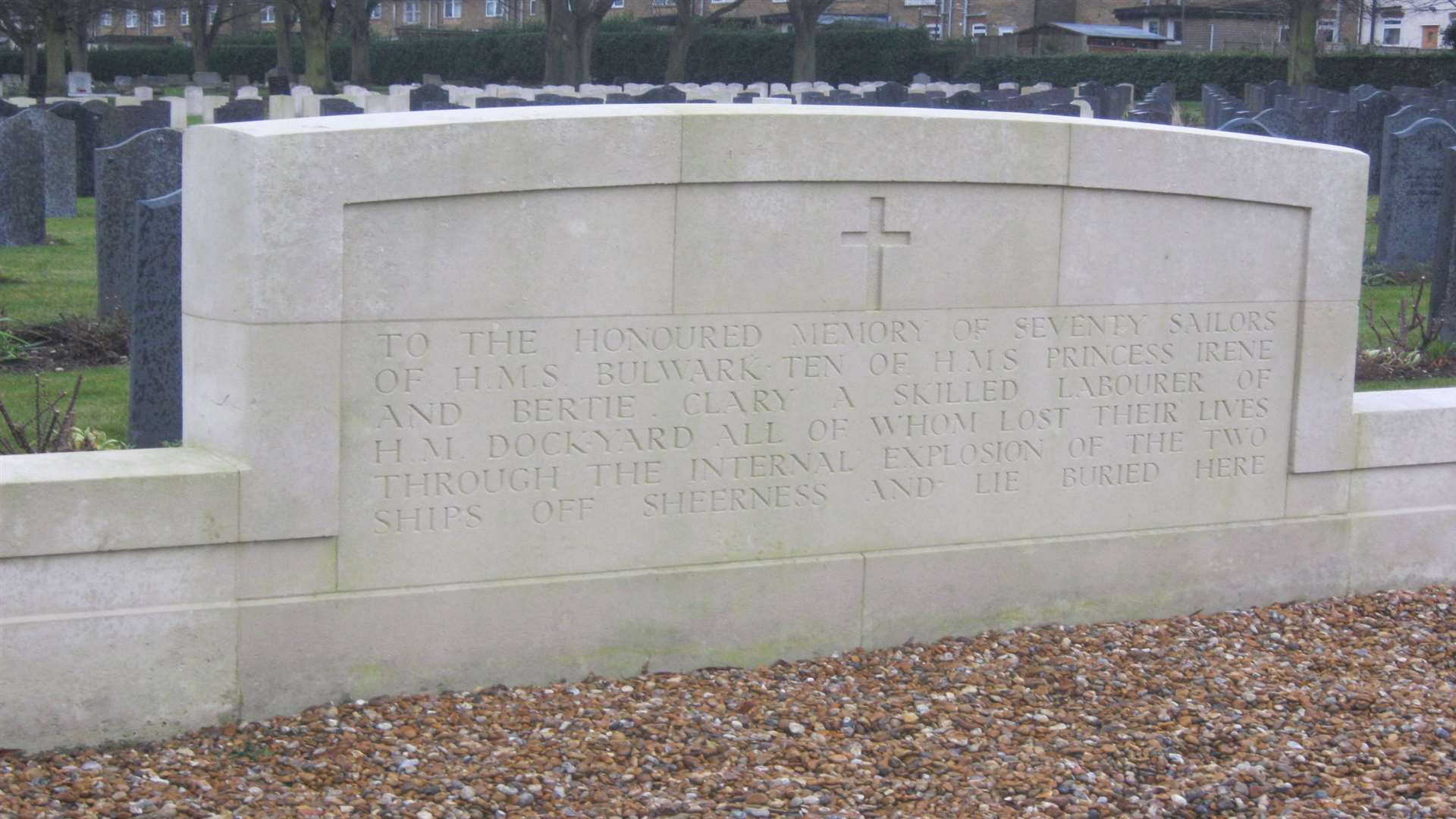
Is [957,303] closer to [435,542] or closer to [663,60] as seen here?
[435,542]

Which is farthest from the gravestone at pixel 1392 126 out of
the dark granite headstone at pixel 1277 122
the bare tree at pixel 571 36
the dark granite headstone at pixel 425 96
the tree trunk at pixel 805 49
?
the tree trunk at pixel 805 49

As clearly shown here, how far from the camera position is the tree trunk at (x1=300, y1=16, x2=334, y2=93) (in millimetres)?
44562

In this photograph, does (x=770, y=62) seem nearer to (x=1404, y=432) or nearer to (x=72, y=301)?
(x=72, y=301)

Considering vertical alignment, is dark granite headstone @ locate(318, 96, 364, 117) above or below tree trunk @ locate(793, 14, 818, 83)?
below

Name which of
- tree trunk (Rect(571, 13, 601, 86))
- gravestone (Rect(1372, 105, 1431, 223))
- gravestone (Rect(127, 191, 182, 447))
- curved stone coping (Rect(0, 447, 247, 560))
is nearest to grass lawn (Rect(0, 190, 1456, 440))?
gravestone (Rect(127, 191, 182, 447))

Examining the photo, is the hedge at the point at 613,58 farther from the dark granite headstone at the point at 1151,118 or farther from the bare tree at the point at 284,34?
the dark granite headstone at the point at 1151,118

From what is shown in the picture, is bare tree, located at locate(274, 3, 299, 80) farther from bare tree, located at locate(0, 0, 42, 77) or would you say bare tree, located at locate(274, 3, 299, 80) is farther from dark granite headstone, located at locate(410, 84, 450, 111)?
dark granite headstone, located at locate(410, 84, 450, 111)

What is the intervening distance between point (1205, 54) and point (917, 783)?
51.7 metres

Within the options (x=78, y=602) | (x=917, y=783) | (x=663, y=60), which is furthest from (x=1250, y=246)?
(x=663, y=60)

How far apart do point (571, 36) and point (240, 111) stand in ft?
98.7

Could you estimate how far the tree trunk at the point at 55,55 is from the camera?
42.8m

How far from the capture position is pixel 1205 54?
52.0 m

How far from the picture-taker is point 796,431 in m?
4.75

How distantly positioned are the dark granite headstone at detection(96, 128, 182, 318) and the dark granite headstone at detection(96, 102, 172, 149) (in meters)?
8.29
